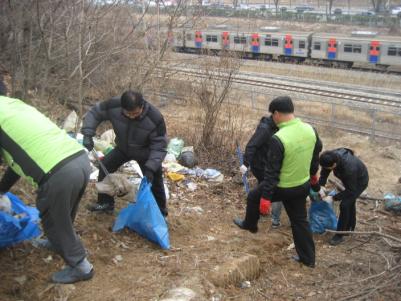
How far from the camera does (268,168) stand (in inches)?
187

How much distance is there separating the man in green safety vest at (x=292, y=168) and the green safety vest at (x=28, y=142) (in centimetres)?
213

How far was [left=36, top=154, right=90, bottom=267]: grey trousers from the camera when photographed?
3.35 m

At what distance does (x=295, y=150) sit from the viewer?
4.61 m

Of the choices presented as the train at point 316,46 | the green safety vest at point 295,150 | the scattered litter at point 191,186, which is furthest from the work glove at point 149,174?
the train at point 316,46

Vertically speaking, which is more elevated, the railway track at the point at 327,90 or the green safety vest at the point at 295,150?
the green safety vest at the point at 295,150

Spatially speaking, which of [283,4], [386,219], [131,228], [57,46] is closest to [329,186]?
[386,219]

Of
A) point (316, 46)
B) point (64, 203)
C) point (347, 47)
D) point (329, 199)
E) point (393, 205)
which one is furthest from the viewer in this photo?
point (316, 46)

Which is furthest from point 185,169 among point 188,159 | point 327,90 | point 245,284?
point 327,90

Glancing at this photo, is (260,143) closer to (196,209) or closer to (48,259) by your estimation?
(196,209)

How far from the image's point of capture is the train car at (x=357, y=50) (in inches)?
1014

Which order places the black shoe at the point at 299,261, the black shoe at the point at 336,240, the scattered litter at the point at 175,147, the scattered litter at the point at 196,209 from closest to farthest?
1. the black shoe at the point at 299,261
2. the black shoe at the point at 336,240
3. the scattered litter at the point at 196,209
4. the scattered litter at the point at 175,147

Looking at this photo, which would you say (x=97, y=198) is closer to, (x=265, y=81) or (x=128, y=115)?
(x=128, y=115)

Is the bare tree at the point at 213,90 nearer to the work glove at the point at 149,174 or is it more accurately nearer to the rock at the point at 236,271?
the work glove at the point at 149,174

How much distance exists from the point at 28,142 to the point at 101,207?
2093 mm
